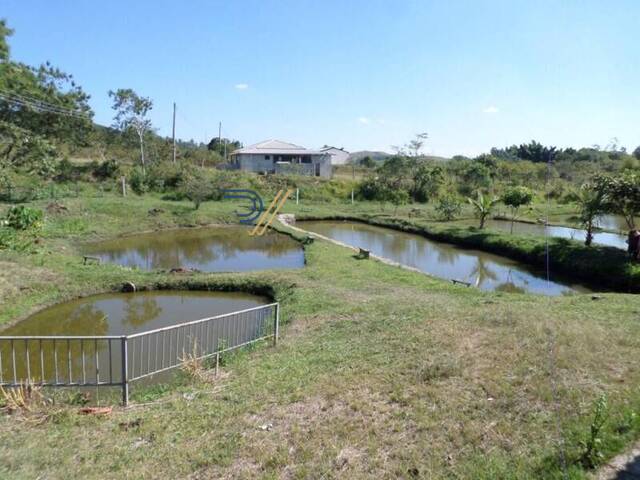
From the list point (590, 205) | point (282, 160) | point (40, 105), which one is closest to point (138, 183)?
point (40, 105)

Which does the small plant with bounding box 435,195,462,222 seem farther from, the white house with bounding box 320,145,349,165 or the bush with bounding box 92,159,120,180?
the white house with bounding box 320,145,349,165

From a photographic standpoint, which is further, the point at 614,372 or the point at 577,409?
the point at 614,372

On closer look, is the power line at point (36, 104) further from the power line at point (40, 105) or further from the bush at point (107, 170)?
the bush at point (107, 170)

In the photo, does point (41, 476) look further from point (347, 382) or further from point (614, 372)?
point (614, 372)

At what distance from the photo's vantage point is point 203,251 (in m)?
23.1

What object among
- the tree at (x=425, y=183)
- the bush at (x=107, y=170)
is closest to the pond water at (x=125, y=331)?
the bush at (x=107, y=170)

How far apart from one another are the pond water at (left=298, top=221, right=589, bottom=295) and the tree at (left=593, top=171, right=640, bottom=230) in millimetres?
4382

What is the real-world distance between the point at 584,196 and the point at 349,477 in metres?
21.2

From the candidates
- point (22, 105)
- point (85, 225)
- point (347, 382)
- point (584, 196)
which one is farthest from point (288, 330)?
point (22, 105)

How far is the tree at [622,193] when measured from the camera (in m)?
18.0

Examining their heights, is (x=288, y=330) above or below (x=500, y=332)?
below

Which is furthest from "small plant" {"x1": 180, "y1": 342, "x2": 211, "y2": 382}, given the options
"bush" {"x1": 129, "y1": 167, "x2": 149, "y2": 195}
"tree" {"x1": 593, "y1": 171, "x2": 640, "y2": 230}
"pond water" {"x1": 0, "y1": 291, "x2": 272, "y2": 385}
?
"bush" {"x1": 129, "y1": 167, "x2": 149, "y2": 195}

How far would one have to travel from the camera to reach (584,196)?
835 inches

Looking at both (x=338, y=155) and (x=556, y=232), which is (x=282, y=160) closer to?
(x=338, y=155)
